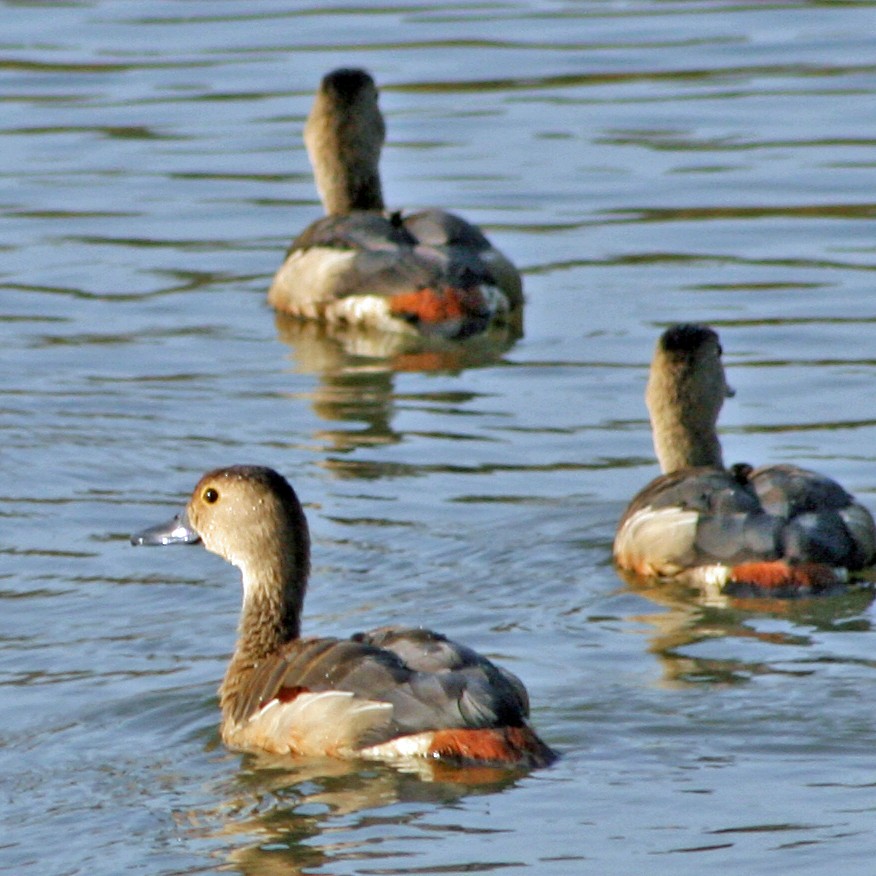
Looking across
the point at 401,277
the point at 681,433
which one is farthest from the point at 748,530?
the point at 401,277

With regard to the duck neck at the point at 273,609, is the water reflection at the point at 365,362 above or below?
above

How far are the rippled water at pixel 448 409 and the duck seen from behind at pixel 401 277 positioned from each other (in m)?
0.24

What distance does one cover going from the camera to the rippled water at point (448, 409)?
791cm

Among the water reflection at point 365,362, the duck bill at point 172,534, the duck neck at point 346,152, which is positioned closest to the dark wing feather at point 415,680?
the duck bill at point 172,534

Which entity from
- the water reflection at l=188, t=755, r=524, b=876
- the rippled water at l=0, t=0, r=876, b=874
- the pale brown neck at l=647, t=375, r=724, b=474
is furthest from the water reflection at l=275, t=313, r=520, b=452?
the water reflection at l=188, t=755, r=524, b=876

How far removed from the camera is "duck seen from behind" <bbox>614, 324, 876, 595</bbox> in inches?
398

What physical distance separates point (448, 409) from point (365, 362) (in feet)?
4.44

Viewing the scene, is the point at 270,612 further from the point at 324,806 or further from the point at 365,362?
the point at 365,362

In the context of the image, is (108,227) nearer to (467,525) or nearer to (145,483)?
(145,483)

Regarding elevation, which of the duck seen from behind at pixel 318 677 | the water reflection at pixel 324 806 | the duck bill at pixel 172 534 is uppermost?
the duck bill at pixel 172 534

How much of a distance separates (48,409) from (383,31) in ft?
32.2

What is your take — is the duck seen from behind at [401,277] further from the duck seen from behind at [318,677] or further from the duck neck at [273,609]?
the duck neck at [273,609]

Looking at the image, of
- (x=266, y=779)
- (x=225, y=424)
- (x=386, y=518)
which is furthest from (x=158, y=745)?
(x=225, y=424)

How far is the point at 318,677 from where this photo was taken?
8453mm
